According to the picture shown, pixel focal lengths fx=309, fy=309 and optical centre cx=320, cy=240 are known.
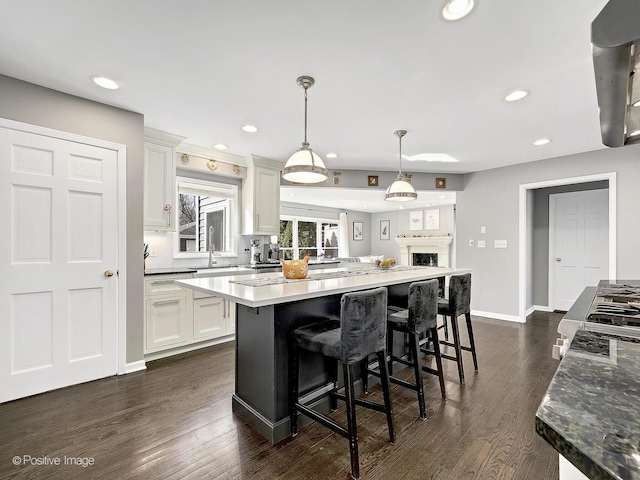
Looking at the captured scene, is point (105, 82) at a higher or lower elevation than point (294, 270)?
higher

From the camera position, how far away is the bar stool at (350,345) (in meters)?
1.67

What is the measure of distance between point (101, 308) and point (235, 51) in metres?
2.41

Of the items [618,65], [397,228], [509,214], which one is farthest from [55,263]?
[397,228]

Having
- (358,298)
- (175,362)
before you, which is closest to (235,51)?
(358,298)

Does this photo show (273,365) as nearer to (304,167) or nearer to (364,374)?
(364,374)

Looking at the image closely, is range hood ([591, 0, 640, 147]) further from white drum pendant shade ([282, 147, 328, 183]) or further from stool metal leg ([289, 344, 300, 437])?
stool metal leg ([289, 344, 300, 437])

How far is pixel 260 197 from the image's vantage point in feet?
14.5

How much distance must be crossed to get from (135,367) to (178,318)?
0.60 metres

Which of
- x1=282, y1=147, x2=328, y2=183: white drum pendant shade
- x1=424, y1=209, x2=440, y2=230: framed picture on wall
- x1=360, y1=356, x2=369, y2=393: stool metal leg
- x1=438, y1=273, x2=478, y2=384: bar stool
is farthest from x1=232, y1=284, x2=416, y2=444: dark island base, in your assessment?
x1=424, y1=209, x2=440, y2=230: framed picture on wall

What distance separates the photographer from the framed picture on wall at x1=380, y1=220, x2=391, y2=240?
10.7m

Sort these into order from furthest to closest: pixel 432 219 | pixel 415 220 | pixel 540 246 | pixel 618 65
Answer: pixel 415 220 < pixel 432 219 < pixel 540 246 < pixel 618 65

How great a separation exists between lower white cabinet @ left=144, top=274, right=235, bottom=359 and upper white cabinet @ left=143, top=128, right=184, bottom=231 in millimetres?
640

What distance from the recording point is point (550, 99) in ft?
8.70

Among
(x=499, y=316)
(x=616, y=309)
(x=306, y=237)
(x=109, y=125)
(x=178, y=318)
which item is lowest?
(x=499, y=316)
